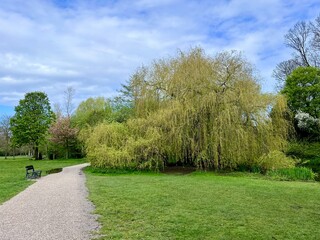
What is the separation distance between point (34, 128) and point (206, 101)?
87.3 feet

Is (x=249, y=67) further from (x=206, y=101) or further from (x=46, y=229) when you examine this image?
(x=46, y=229)

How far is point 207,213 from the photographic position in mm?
6816

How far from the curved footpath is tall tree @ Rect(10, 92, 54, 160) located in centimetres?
2846

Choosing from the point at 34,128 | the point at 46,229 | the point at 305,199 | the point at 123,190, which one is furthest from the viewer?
the point at 34,128

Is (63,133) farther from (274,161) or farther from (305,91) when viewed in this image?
(305,91)

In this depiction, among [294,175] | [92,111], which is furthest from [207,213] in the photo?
[92,111]

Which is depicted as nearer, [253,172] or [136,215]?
[136,215]

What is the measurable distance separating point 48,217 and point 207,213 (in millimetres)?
3475

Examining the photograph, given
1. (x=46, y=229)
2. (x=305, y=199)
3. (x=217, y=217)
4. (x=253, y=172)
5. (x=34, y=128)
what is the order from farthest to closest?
(x=34, y=128) < (x=253, y=172) < (x=305, y=199) < (x=217, y=217) < (x=46, y=229)

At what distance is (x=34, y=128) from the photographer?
3644cm

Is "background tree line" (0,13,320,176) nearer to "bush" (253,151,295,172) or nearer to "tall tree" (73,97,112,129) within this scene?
"bush" (253,151,295,172)

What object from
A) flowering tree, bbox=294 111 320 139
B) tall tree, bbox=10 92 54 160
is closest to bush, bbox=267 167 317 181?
flowering tree, bbox=294 111 320 139

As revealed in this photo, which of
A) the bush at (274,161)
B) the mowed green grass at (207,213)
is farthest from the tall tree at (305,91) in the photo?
the mowed green grass at (207,213)

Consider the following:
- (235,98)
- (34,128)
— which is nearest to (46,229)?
(235,98)
